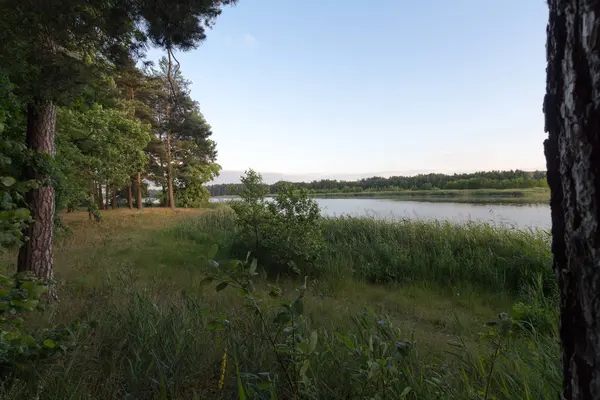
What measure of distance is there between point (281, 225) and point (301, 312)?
640 centimetres

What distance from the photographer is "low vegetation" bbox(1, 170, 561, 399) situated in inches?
59.2

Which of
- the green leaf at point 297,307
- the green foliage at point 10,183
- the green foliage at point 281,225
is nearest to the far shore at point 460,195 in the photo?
the green foliage at point 281,225

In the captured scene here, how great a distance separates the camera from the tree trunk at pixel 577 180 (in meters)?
0.59

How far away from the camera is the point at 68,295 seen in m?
4.36

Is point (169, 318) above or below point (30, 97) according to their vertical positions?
below

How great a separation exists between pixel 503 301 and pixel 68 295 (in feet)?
24.2

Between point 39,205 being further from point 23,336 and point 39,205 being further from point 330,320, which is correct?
point 330,320

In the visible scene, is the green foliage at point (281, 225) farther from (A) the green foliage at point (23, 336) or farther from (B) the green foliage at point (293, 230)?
(A) the green foliage at point (23, 336)

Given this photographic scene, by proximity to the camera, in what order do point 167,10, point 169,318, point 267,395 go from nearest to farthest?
point 267,395 → point 169,318 → point 167,10

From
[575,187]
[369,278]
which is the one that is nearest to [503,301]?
[369,278]

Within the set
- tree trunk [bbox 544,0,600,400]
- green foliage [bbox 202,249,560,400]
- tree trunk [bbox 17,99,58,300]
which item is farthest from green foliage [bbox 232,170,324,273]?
tree trunk [bbox 544,0,600,400]

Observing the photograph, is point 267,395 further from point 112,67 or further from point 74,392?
point 112,67

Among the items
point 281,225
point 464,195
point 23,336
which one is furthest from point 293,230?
point 464,195

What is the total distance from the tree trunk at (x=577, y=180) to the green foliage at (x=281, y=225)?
6.56 meters
